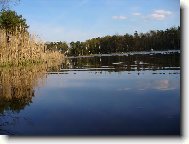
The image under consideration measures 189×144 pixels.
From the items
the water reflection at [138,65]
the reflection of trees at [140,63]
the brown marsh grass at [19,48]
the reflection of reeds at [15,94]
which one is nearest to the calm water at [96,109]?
the reflection of reeds at [15,94]

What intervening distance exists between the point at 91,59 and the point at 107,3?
31.9 ft

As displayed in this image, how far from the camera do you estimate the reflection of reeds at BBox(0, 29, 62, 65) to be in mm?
9075

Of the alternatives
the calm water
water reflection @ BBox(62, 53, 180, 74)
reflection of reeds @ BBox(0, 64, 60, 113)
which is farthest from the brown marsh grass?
the calm water

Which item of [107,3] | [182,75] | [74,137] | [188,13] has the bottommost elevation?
[74,137]

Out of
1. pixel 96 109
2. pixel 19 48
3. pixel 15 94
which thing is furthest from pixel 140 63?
pixel 96 109

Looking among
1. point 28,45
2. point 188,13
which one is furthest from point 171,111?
point 28,45

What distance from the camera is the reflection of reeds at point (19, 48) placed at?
357 inches

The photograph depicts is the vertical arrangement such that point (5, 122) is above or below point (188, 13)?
below

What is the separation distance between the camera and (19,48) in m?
9.52

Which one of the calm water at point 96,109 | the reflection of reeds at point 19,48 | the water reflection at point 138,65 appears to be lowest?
the calm water at point 96,109

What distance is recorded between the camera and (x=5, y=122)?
3740mm

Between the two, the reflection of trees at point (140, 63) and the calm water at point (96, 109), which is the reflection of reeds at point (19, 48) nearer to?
the reflection of trees at point (140, 63)

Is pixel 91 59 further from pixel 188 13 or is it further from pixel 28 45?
pixel 188 13

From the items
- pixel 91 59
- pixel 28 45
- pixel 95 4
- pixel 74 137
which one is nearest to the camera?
pixel 74 137
